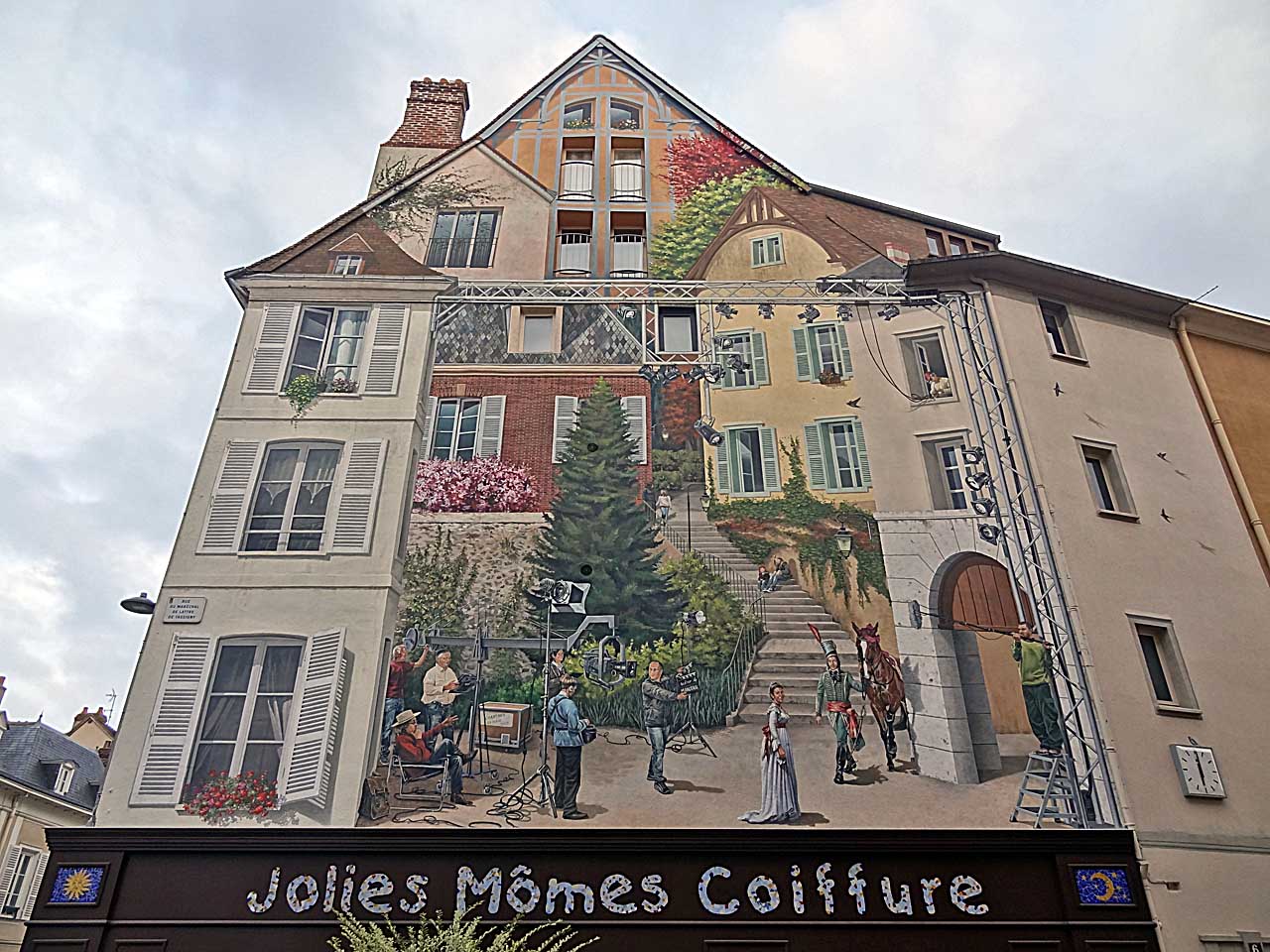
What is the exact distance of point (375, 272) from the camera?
1372cm

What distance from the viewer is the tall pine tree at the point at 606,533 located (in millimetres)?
11359

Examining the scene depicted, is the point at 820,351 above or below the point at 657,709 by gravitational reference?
above

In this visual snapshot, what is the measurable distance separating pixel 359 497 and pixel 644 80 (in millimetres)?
10821

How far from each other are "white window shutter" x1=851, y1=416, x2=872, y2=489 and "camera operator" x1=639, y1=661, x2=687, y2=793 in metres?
3.73

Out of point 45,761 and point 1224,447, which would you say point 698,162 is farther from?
point 45,761

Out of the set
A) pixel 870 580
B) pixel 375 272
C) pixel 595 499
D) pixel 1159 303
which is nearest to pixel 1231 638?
pixel 870 580

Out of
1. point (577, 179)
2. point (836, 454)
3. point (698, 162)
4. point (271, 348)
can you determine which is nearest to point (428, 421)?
point (271, 348)

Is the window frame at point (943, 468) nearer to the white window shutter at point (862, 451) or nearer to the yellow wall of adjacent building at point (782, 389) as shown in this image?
the white window shutter at point (862, 451)

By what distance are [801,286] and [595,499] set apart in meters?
4.85

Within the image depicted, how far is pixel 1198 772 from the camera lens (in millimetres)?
10281

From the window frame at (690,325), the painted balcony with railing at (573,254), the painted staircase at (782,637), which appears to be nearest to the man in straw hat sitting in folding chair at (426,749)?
the painted staircase at (782,637)

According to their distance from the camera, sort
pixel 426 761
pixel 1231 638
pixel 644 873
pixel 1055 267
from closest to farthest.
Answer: pixel 644 873
pixel 426 761
pixel 1231 638
pixel 1055 267

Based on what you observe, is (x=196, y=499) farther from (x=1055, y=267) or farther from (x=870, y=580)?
(x=1055, y=267)

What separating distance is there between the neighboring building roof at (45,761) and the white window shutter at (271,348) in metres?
12.0
